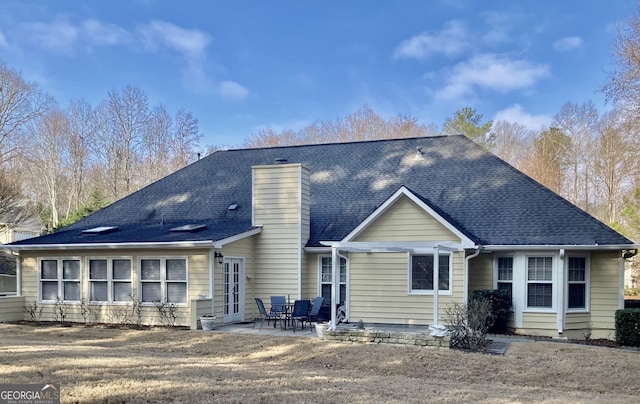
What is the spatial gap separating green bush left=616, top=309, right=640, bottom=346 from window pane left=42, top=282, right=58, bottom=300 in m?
15.3

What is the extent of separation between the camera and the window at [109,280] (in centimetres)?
1495

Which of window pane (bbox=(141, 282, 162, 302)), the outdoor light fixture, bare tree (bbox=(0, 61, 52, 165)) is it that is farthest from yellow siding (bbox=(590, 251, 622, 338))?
bare tree (bbox=(0, 61, 52, 165))

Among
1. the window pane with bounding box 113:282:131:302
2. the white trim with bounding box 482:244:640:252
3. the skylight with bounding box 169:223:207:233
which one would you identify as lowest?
the window pane with bounding box 113:282:131:302

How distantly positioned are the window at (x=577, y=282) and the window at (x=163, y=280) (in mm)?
10216

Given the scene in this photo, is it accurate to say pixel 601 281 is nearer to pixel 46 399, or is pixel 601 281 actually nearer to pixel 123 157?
pixel 46 399

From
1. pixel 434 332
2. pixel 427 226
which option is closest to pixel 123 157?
pixel 427 226

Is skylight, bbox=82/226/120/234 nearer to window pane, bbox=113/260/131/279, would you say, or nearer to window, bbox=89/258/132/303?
window, bbox=89/258/132/303

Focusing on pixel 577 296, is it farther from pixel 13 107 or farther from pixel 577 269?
pixel 13 107

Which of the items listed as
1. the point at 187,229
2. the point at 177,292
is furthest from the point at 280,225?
the point at 177,292

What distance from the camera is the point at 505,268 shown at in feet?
45.8

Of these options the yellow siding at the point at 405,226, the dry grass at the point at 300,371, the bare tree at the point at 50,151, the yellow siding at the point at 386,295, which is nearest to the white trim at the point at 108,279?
the dry grass at the point at 300,371

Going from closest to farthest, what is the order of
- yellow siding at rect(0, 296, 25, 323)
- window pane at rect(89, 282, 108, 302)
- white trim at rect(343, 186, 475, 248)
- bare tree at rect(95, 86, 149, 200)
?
white trim at rect(343, 186, 475, 248), window pane at rect(89, 282, 108, 302), yellow siding at rect(0, 296, 25, 323), bare tree at rect(95, 86, 149, 200)

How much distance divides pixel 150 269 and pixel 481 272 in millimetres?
9165

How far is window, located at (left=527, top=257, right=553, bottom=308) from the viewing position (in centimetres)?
1347
